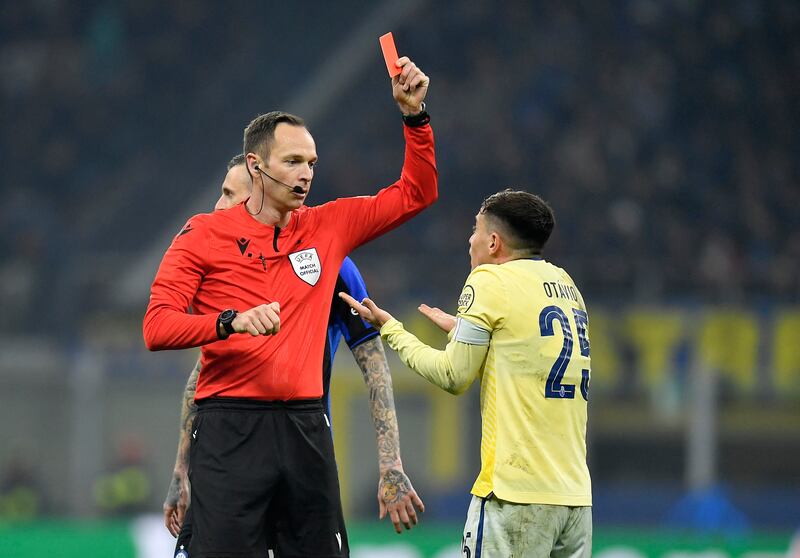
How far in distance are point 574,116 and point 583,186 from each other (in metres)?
1.54

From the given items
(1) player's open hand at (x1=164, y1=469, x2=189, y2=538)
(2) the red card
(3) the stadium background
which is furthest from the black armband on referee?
(3) the stadium background

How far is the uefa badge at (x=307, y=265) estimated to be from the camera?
419 cm

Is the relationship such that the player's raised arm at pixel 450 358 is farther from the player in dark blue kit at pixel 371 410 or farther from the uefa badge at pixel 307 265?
the player in dark blue kit at pixel 371 410

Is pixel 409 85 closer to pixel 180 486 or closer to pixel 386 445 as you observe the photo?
pixel 386 445

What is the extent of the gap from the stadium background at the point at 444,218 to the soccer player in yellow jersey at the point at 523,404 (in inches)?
195

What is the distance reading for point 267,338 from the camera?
4.06m

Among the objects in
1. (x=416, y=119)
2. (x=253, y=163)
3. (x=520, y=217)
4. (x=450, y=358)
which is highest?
(x=416, y=119)

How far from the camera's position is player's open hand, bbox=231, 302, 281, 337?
367cm

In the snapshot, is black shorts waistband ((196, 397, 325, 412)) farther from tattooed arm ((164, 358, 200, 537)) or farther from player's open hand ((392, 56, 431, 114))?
player's open hand ((392, 56, 431, 114))

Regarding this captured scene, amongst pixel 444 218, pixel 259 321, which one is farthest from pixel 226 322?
pixel 444 218

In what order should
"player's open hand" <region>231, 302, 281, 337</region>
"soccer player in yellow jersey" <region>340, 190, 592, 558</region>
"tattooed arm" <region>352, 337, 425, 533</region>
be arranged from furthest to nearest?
"tattooed arm" <region>352, 337, 425, 533</region> < "soccer player in yellow jersey" <region>340, 190, 592, 558</region> < "player's open hand" <region>231, 302, 281, 337</region>

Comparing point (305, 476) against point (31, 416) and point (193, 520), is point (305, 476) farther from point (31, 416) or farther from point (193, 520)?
point (31, 416)

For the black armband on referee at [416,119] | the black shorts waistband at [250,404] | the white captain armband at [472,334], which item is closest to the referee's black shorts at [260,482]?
the black shorts waistband at [250,404]

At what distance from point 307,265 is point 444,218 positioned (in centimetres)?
1045
